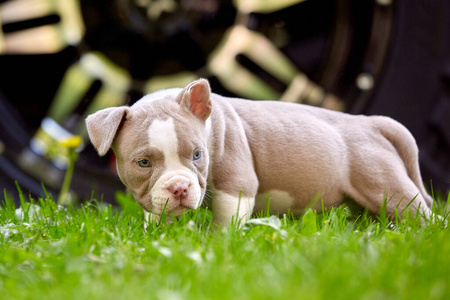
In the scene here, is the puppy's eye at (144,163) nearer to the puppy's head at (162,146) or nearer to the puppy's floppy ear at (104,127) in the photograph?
the puppy's head at (162,146)

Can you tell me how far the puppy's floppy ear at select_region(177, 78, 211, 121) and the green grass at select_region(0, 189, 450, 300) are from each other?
1.44ft

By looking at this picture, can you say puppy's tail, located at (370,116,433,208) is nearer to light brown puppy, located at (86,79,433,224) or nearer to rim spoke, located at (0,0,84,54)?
light brown puppy, located at (86,79,433,224)

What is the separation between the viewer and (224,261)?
5.56 feet

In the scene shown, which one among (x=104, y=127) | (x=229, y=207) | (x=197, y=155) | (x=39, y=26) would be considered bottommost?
(x=229, y=207)

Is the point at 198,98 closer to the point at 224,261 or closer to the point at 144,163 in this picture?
the point at 144,163

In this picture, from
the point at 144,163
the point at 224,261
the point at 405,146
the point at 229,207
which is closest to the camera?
the point at 224,261

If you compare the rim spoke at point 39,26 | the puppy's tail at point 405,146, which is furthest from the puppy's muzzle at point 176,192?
the rim spoke at point 39,26

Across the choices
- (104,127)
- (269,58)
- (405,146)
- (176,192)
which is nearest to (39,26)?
(269,58)

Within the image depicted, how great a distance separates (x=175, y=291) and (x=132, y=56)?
2029 mm

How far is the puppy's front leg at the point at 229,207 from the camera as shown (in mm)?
2295

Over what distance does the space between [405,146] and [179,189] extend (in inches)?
44.9

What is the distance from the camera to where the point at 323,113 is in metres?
2.69

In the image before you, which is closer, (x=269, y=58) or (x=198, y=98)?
(x=198, y=98)

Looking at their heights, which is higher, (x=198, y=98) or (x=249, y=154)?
(x=198, y=98)
